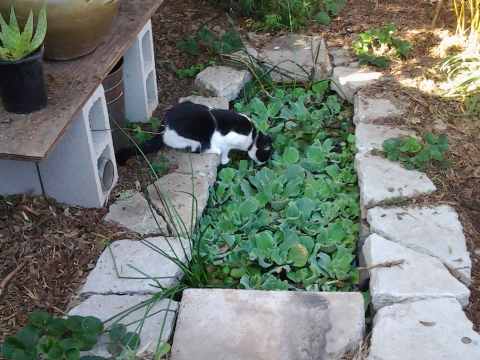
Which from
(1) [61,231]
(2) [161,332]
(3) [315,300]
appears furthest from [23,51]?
(3) [315,300]

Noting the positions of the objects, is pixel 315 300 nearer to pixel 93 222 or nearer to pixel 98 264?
pixel 98 264

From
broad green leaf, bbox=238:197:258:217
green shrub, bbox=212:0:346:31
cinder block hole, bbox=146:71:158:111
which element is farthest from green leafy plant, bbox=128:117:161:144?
green shrub, bbox=212:0:346:31

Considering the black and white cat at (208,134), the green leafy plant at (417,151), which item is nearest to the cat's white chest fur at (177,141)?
the black and white cat at (208,134)

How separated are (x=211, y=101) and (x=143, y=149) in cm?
73

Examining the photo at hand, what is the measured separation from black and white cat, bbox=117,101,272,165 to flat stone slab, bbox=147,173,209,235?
0.23 metres

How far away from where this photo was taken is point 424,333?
239 centimetres

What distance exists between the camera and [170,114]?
3520 millimetres

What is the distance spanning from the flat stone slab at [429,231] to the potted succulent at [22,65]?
1.60 m

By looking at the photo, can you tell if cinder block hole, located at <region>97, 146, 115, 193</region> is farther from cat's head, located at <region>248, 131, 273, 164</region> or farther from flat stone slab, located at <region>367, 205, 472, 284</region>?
flat stone slab, located at <region>367, 205, 472, 284</region>

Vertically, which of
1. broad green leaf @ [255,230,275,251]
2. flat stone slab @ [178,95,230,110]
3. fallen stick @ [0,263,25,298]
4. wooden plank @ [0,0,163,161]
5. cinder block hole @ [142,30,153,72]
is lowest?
flat stone slab @ [178,95,230,110]

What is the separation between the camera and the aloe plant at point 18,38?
254 centimetres

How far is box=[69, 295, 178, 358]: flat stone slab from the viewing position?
2.37 m

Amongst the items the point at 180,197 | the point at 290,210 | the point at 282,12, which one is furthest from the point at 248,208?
the point at 282,12

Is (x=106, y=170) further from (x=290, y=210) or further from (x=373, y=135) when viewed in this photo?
(x=373, y=135)
